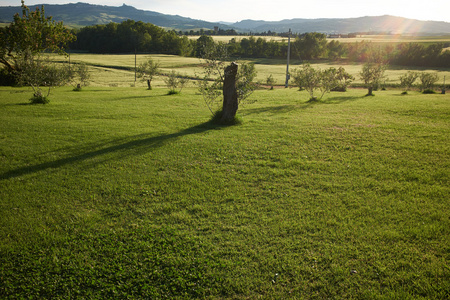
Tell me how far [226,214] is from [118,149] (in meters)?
7.01

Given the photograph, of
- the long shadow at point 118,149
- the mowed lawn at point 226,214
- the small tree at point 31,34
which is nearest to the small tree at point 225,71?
the long shadow at point 118,149

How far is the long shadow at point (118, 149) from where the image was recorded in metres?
9.62

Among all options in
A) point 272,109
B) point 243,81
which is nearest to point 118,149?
point 243,81

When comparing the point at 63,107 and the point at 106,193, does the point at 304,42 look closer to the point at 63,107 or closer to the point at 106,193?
the point at 63,107

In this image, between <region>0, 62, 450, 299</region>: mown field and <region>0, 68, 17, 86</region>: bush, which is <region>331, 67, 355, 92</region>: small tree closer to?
<region>0, 62, 450, 299</region>: mown field

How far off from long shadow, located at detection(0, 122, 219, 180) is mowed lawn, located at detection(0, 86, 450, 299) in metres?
0.09

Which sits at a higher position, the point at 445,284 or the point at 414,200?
the point at 414,200

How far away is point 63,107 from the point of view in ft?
69.1

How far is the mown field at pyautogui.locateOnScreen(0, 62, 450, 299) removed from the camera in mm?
5082

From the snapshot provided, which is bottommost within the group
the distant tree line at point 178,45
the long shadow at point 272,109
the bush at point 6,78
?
the long shadow at point 272,109

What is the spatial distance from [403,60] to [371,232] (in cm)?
11025

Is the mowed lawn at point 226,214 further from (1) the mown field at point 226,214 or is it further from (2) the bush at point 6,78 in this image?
(2) the bush at point 6,78

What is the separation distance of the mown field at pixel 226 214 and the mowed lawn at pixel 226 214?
1.3 inches

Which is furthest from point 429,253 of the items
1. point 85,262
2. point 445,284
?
point 85,262
